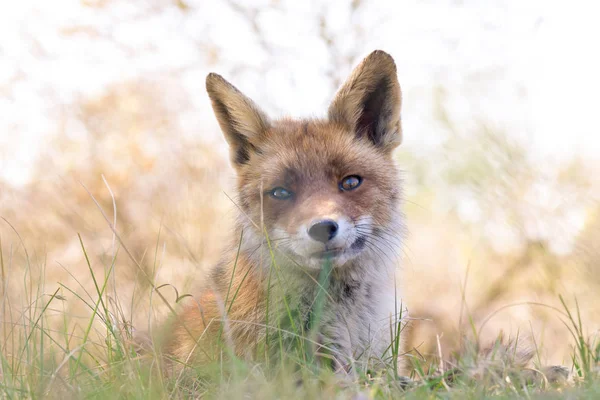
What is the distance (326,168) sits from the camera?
13.0ft

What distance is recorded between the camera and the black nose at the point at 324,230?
3.36 meters

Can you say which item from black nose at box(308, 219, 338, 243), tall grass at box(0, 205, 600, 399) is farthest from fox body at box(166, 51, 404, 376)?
tall grass at box(0, 205, 600, 399)

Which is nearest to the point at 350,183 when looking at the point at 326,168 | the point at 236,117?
the point at 326,168

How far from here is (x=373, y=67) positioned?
13.6 ft

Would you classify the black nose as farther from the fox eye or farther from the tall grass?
the fox eye

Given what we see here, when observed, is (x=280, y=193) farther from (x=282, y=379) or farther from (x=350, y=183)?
(x=282, y=379)

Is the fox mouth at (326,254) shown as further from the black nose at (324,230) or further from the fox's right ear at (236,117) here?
the fox's right ear at (236,117)

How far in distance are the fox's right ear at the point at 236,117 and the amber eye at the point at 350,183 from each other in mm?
877

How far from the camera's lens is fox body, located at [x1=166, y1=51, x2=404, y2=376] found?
3.54m

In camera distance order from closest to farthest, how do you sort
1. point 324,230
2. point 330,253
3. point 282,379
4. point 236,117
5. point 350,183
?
point 282,379 < point 324,230 < point 330,253 < point 350,183 < point 236,117

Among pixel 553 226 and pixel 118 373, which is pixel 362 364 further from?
pixel 553 226

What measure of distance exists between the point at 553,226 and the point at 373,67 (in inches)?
94.3

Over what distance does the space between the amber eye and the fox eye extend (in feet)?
1.21

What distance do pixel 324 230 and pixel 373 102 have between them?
1.48 meters
